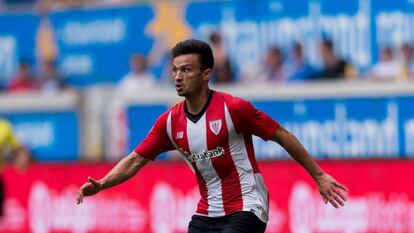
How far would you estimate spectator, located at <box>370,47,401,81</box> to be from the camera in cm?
1562

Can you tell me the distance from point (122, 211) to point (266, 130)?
785 cm

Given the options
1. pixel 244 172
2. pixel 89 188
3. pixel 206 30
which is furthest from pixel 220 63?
pixel 244 172

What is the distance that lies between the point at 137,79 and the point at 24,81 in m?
2.51

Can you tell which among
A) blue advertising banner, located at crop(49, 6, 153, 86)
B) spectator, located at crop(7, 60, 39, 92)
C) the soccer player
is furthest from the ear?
spectator, located at crop(7, 60, 39, 92)

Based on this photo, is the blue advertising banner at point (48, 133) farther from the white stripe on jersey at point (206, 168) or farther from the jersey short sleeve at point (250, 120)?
the jersey short sleeve at point (250, 120)

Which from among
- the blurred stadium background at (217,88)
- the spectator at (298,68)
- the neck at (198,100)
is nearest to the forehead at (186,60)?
the neck at (198,100)

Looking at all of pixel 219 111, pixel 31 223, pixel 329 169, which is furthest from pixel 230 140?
pixel 31 223

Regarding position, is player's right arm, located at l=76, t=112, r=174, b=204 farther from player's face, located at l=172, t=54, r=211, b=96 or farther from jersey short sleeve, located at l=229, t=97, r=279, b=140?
jersey short sleeve, located at l=229, t=97, r=279, b=140

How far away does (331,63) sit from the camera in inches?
634

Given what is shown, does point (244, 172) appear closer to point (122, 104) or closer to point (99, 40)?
point (122, 104)

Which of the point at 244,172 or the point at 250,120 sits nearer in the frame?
the point at 250,120

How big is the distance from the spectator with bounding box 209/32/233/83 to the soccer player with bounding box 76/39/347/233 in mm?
8382

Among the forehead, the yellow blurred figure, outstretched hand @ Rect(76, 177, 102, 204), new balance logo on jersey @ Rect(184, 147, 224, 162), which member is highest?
the yellow blurred figure

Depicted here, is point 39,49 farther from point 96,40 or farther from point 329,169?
point 329,169
